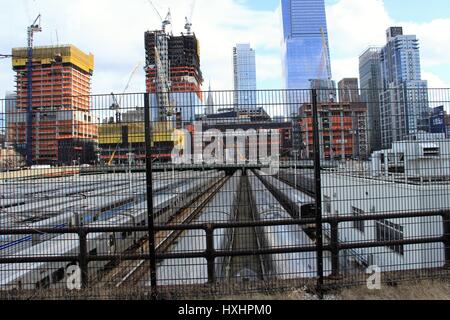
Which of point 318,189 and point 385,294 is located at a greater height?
point 318,189

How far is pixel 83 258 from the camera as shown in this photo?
512cm

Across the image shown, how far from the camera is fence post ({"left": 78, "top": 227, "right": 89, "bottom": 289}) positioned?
16.5ft

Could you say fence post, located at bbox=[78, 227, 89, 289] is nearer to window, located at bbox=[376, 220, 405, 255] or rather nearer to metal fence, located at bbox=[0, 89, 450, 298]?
metal fence, located at bbox=[0, 89, 450, 298]

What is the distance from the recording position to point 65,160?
17.7ft

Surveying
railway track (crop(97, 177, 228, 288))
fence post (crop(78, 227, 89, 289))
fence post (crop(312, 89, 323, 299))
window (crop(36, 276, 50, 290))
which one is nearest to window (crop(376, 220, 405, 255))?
fence post (crop(312, 89, 323, 299))

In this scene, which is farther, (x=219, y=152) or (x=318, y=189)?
(x=219, y=152)

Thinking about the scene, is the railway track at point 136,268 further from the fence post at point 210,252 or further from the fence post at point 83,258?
the fence post at point 210,252

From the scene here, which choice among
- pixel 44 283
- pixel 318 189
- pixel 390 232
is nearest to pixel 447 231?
pixel 318 189

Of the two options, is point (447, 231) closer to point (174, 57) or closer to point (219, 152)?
point (219, 152)

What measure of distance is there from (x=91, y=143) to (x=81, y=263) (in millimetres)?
1938

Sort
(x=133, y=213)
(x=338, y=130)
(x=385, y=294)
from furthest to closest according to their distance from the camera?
(x=133, y=213), (x=338, y=130), (x=385, y=294)
